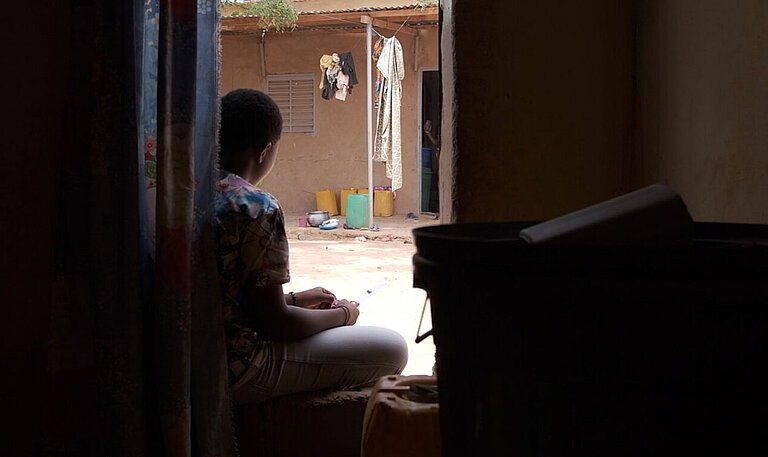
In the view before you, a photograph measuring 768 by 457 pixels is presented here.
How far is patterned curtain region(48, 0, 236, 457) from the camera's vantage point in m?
1.85

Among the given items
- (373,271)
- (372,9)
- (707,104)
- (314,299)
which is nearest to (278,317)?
(314,299)

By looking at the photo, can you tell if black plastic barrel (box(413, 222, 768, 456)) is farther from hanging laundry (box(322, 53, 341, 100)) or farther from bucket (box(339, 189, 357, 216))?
bucket (box(339, 189, 357, 216))

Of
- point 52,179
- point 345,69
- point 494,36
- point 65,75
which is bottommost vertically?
point 52,179

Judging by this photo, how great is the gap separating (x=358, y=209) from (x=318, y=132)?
73.8 inches

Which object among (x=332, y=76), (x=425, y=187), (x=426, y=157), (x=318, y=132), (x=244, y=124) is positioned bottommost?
(x=425, y=187)

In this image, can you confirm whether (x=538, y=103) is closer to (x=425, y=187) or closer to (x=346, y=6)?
(x=346, y=6)

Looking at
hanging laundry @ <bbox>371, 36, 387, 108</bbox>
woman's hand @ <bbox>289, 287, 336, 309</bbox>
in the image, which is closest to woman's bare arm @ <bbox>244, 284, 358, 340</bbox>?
woman's hand @ <bbox>289, 287, 336, 309</bbox>

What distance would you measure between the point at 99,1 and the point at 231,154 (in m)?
0.57

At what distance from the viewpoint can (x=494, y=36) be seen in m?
2.10

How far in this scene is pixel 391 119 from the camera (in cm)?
990

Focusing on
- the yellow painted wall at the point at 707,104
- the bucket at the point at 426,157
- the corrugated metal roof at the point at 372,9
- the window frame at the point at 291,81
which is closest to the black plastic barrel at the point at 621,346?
the yellow painted wall at the point at 707,104

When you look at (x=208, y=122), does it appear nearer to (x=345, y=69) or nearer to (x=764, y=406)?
(x=764, y=406)

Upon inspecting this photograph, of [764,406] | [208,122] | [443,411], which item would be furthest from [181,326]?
[764,406]

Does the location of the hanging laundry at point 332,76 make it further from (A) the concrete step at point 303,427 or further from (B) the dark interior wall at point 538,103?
(A) the concrete step at point 303,427
